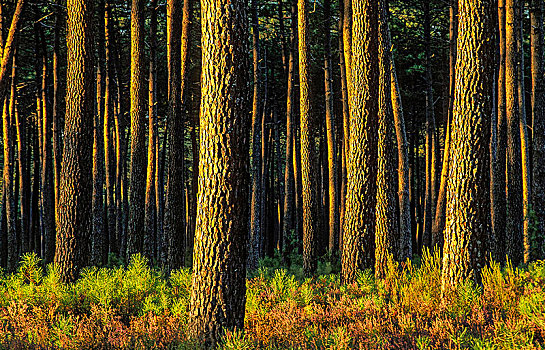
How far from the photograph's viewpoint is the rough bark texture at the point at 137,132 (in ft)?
43.2

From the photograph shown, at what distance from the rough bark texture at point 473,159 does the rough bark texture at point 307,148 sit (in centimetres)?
608

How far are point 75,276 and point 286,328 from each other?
20.8 ft

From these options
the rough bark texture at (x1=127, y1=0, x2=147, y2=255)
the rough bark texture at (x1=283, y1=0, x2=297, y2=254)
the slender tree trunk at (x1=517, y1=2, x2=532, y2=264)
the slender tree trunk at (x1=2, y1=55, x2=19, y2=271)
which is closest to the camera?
the rough bark texture at (x1=127, y1=0, x2=147, y2=255)

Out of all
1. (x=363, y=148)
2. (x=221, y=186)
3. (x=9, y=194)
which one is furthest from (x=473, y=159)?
(x=9, y=194)

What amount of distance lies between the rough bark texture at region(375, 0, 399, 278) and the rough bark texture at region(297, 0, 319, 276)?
2.76 meters

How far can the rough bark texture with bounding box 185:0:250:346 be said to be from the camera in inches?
230

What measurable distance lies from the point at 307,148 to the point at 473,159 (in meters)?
6.23

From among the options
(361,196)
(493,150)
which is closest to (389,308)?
(361,196)

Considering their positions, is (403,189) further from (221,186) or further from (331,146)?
(221,186)

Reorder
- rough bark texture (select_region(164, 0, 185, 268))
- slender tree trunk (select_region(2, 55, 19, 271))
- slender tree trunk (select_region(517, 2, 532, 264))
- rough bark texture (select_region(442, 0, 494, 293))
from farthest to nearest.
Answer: slender tree trunk (select_region(2, 55, 19, 271)), slender tree trunk (select_region(517, 2, 532, 264)), rough bark texture (select_region(164, 0, 185, 268)), rough bark texture (select_region(442, 0, 494, 293))

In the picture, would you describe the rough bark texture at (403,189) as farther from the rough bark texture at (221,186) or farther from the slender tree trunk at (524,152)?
the rough bark texture at (221,186)

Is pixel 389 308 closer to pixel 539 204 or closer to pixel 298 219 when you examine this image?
pixel 539 204

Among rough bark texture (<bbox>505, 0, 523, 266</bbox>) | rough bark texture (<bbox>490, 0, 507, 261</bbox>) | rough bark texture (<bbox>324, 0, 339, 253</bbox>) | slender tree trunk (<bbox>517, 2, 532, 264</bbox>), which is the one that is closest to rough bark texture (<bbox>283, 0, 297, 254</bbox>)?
rough bark texture (<bbox>324, 0, 339, 253</bbox>)

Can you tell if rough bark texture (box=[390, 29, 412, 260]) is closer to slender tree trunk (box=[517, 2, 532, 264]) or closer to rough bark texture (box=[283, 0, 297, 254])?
slender tree trunk (box=[517, 2, 532, 264])
